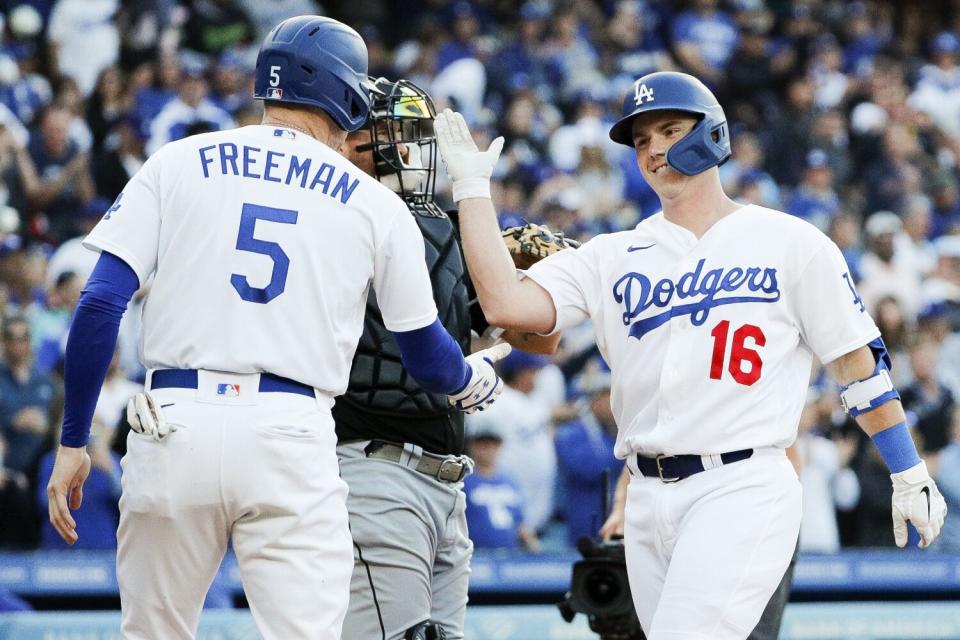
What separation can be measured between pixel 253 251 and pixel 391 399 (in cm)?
89

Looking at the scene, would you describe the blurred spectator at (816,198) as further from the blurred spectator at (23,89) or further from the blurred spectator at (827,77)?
the blurred spectator at (23,89)

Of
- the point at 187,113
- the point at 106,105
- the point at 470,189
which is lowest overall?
the point at 470,189

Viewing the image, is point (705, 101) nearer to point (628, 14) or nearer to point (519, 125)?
point (519, 125)

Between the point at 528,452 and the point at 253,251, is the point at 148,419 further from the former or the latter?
the point at 528,452

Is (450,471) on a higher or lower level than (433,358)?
lower

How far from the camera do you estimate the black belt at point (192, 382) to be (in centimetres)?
353

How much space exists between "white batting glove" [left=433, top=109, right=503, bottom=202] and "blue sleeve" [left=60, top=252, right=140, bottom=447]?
1.22 m

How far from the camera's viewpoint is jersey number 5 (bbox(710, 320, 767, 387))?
4.14 metres

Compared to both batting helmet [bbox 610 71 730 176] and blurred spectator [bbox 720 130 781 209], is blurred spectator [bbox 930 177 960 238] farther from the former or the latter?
batting helmet [bbox 610 71 730 176]

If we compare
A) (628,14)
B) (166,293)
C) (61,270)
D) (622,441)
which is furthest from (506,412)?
(628,14)

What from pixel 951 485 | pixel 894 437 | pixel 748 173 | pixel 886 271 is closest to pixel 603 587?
pixel 894 437

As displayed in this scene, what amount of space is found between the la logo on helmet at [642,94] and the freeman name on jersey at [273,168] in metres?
1.14

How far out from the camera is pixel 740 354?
164 inches

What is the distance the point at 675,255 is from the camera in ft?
14.3
